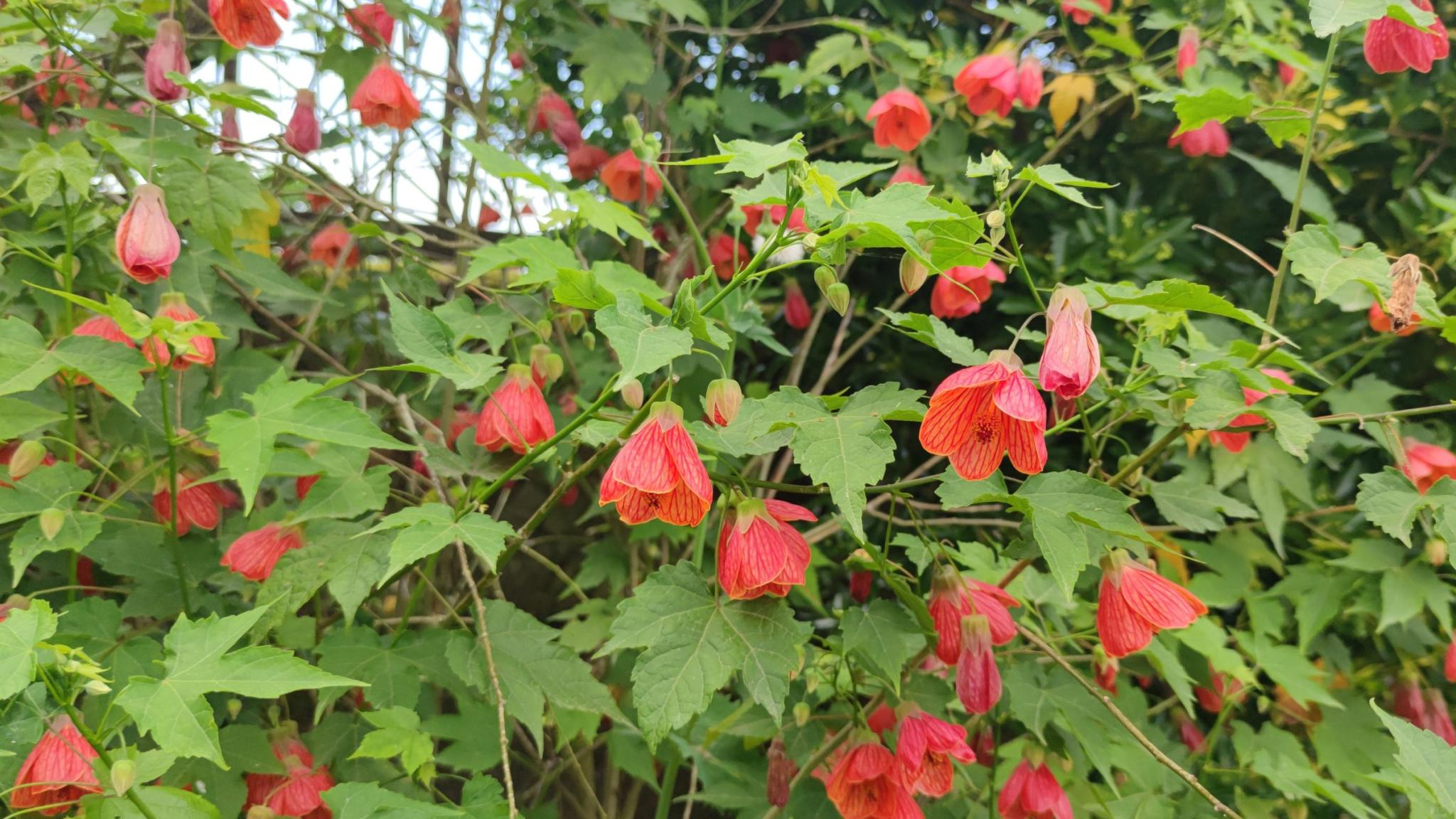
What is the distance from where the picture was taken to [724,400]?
0.95 metres

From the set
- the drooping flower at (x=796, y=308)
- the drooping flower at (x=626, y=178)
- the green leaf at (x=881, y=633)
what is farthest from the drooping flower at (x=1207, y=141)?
the green leaf at (x=881, y=633)

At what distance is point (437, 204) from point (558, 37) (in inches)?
17.1

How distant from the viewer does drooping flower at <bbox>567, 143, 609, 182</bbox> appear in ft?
6.62

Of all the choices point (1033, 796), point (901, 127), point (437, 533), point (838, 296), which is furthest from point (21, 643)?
point (901, 127)

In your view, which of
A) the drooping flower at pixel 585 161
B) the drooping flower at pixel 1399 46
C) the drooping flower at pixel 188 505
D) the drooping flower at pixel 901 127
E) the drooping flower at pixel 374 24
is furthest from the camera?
the drooping flower at pixel 585 161

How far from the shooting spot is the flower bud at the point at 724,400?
95 centimetres

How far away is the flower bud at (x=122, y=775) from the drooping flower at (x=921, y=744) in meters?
0.75

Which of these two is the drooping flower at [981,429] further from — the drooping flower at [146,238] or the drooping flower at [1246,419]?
the drooping flower at [146,238]

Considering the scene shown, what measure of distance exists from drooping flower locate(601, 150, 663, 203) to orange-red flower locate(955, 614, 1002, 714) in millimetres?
1128

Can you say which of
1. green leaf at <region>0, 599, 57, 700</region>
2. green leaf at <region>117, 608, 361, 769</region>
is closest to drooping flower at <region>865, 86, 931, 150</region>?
green leaf at <region>117, 608, 361, 769</region>

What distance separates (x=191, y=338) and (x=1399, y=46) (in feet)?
4.84

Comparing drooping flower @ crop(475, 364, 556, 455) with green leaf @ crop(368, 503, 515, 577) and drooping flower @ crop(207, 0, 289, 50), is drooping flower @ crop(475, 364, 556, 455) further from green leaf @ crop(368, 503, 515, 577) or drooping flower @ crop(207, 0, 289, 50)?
drooping flower @ crop(207, 0, 289, 50)

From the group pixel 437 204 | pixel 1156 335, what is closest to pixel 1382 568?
pixel 1156 335

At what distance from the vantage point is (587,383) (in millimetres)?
1786
